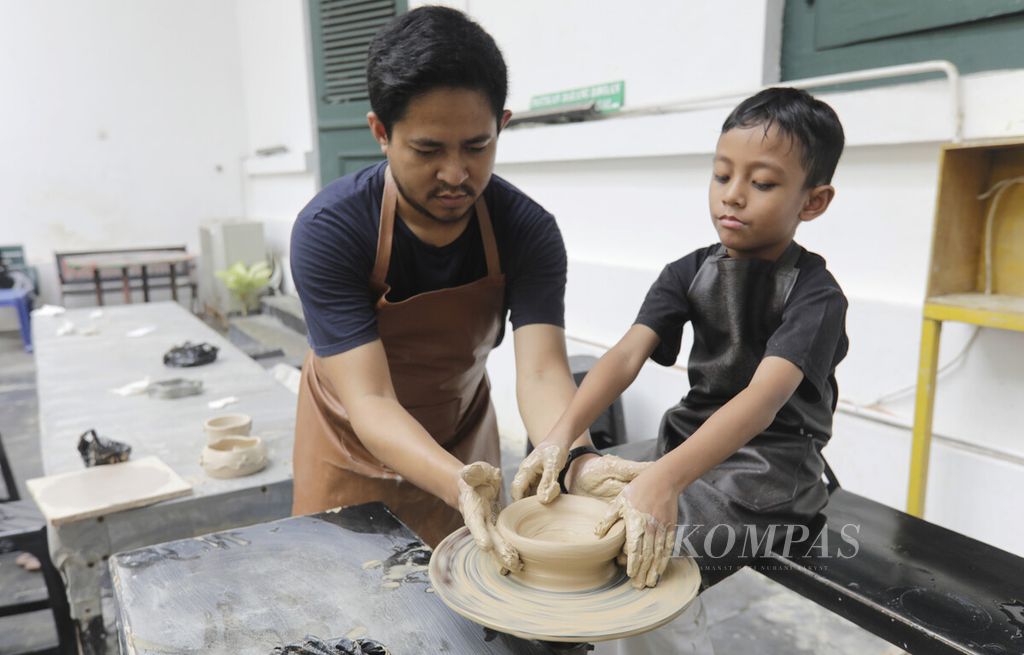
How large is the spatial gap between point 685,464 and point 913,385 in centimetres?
145

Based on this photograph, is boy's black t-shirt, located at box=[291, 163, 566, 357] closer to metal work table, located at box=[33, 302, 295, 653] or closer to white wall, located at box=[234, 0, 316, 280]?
metal work table, located at box=[33, 302, 295, 653]

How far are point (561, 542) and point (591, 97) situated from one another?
2807mm

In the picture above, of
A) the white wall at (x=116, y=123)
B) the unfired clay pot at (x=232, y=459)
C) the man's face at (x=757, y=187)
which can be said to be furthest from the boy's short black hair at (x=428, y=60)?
the white wall at (x=116, y=123)

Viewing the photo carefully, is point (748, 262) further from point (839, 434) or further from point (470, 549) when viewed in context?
point (839, 434)

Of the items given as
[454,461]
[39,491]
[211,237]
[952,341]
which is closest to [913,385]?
[952,341]

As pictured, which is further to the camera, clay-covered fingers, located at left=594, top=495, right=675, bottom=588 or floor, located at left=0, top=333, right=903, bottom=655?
floor, located at left=0, top=333, right=903, bottom=655

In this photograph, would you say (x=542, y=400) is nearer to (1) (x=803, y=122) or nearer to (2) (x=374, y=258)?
(2) (x=374, y=258)

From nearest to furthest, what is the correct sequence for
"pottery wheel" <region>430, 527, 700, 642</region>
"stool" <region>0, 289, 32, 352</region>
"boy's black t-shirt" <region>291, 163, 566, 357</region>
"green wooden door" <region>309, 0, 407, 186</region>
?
1. "pottery wheel" <region>430, 527, 700, 642</region>
2. "boy's black t-shirt" <region>291, 163, 566, 357</region>
3. "green wooden door" <region>309, 0, 407, 186</region>
4. "stool" <region>0, 289, 32, 352</region>

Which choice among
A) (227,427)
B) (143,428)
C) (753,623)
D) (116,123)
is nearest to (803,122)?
(753,623)

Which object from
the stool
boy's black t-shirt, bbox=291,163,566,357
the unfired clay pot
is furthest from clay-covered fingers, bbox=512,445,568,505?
the stool

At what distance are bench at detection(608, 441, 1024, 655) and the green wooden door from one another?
453 centimetres

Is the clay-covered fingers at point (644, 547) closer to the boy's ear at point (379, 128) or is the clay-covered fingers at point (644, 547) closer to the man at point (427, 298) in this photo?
the man at point (427, 298)

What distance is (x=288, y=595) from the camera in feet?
4.23

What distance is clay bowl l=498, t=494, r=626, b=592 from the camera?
3.91 feet
